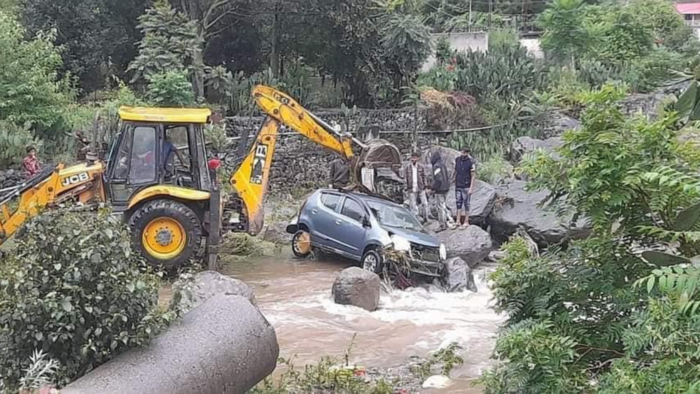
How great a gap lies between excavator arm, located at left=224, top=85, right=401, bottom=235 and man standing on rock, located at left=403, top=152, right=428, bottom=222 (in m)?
1.14

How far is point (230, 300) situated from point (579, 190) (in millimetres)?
2589

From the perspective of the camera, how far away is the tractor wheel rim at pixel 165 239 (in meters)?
11.4

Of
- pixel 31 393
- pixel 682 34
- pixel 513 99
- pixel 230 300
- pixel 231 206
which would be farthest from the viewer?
pixel 682 34

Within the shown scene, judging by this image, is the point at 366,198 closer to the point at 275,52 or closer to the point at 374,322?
the point at 374,322

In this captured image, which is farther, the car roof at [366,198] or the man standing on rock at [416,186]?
the man standing on rock at [416,186]

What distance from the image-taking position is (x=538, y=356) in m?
4.37

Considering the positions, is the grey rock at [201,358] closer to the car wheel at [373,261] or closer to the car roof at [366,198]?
the car wheel at [373,261]

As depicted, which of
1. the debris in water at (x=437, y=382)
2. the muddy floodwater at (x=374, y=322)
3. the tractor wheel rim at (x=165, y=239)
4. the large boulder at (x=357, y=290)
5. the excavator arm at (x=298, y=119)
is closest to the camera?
the debris in water at (x=437, y=382)

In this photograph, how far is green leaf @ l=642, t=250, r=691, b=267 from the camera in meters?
4.11

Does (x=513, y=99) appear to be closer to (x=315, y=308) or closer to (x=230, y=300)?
(x=315, y=308)

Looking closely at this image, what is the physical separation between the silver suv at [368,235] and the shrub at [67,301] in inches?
285

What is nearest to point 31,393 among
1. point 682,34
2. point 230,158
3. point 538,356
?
point 538,356

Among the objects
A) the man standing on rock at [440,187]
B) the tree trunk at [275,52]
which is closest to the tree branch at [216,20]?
the tree trunk at [275,52]

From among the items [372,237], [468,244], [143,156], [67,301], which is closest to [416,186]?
[468,244]
